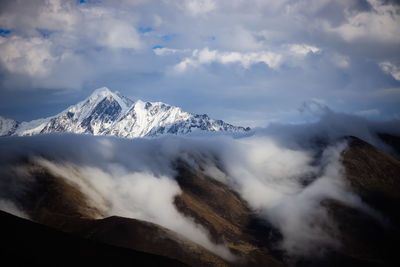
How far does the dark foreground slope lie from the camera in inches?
3750

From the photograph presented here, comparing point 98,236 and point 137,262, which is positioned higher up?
point 98,236

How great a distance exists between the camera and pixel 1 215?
115 metres

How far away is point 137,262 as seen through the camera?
12144cm

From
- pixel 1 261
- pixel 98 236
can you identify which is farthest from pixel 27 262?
pixel 98 236

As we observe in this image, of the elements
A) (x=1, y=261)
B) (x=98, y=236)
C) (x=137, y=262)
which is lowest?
(x=1, y=261)

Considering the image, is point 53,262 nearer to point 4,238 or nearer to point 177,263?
point 4,238

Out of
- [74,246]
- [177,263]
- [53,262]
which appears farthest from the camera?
[177,263]

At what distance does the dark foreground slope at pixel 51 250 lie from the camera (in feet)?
313

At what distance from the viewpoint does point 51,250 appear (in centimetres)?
10556

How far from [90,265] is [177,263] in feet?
134

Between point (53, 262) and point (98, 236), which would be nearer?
point (53, 262)

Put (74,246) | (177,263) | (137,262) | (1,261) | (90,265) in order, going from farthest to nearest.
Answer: (177,263)
(137,262)
(74,246)
(90,265)
(1,261)

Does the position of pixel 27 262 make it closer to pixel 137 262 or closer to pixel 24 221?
pixel 24 221

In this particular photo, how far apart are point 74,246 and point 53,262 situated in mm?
14396
